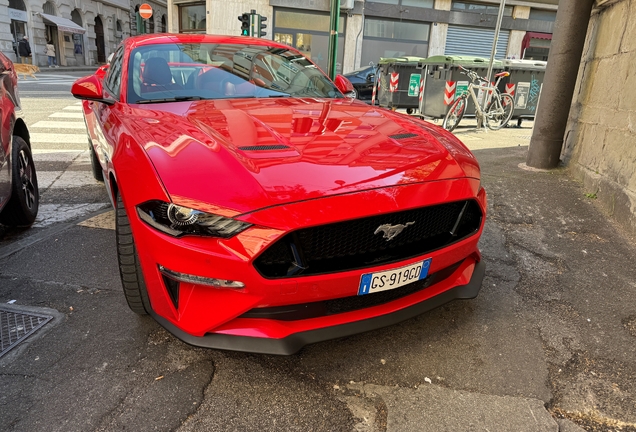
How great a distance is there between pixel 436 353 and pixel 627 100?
392 centimetres

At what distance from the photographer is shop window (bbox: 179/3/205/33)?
79.0 ft

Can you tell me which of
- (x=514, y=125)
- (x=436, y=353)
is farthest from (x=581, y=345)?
(x=514, y=125)

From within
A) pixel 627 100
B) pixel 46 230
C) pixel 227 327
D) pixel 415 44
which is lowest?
pixel 46 230

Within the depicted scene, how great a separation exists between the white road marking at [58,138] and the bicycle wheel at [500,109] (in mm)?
8434

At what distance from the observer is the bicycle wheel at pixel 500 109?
421 inches

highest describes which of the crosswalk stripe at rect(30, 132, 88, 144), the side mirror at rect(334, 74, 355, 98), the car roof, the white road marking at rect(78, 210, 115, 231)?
the car roof

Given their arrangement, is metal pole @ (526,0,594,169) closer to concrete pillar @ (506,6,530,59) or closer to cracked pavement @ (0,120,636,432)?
cracked pavement @ (0,120,636,432)

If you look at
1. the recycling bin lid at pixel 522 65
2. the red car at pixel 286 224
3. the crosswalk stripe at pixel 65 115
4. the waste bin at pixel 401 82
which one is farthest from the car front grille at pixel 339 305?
the waste bin at pixel 401 82

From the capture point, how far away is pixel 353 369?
226 cm

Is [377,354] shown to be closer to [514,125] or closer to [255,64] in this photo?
[255,64]

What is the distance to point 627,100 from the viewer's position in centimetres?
475

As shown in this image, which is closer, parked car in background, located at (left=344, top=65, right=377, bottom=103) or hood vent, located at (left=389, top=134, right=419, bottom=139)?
hood vent, located at (left=389, top=134, right=419, bottom=139)

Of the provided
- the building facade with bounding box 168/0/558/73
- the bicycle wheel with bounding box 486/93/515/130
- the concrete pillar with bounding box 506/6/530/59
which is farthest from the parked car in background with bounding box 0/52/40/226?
the concrete pillar with bounding box 506/6/530/59

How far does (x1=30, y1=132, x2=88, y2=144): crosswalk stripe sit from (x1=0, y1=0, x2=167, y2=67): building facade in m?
16.3
